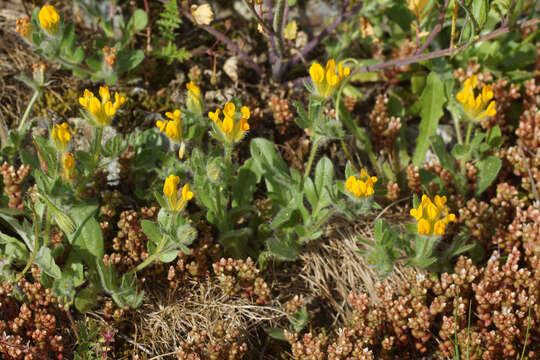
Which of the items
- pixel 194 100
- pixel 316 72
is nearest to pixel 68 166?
pixel 194 100

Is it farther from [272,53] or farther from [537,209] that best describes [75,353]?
[537,209]

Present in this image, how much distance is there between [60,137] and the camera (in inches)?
107

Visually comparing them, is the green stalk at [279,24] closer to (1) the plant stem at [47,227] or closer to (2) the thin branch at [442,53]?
(2) the thin branch at [442,53]

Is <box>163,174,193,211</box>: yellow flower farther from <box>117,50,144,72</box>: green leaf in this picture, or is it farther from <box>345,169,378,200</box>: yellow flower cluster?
<box>117,50,144,72</box>: green leaf

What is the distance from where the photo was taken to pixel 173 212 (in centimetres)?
266

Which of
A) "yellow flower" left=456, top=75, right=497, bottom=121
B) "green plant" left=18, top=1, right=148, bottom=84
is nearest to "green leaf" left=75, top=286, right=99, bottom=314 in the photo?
"green plant" left=18, top=1, right=148, bottom=84

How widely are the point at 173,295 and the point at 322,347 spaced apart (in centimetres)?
87

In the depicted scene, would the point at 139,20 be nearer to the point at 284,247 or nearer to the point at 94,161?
the point at 94,161

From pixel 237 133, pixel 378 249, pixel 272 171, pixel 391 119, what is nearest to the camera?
pixel 237 133

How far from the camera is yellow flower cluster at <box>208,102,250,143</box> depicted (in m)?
2.69

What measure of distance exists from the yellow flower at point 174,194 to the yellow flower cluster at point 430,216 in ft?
3.62

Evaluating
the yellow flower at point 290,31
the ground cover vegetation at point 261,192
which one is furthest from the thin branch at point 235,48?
the yellow flower at point 290,31

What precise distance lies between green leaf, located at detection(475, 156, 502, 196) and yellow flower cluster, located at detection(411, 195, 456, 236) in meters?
0.95

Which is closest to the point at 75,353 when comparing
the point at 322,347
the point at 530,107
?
the point at 322,347
